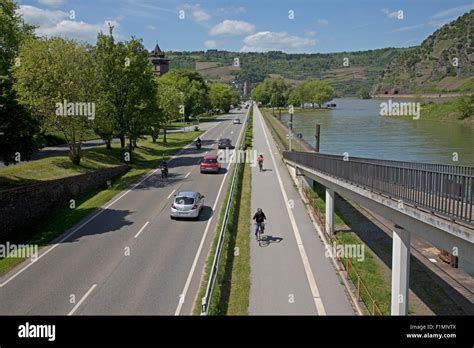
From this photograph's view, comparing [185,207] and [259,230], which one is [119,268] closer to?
[259,230]

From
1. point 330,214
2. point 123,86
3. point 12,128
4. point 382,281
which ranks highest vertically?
point 123,86

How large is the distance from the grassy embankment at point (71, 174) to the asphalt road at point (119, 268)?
78cm

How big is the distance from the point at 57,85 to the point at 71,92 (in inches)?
40.1

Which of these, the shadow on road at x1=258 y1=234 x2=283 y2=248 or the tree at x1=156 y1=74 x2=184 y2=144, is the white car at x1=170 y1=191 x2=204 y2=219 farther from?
the tree at x1=156 y1=74 x2=184 y2=144

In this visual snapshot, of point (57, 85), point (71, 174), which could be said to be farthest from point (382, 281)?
point (57, 85)

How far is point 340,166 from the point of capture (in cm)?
1980

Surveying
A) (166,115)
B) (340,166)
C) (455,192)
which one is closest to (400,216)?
(455,192)

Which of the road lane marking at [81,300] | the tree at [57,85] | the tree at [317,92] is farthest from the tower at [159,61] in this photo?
the road lane marking at [81,300]

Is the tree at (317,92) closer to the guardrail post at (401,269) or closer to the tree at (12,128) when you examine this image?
the tree at (12,128)

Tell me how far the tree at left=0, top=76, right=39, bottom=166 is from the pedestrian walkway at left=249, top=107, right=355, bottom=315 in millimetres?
12468

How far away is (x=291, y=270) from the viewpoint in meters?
16.3

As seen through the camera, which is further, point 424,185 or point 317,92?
point 317,92

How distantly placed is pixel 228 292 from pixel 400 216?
5738 millimetres

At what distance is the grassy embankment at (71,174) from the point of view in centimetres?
2072
